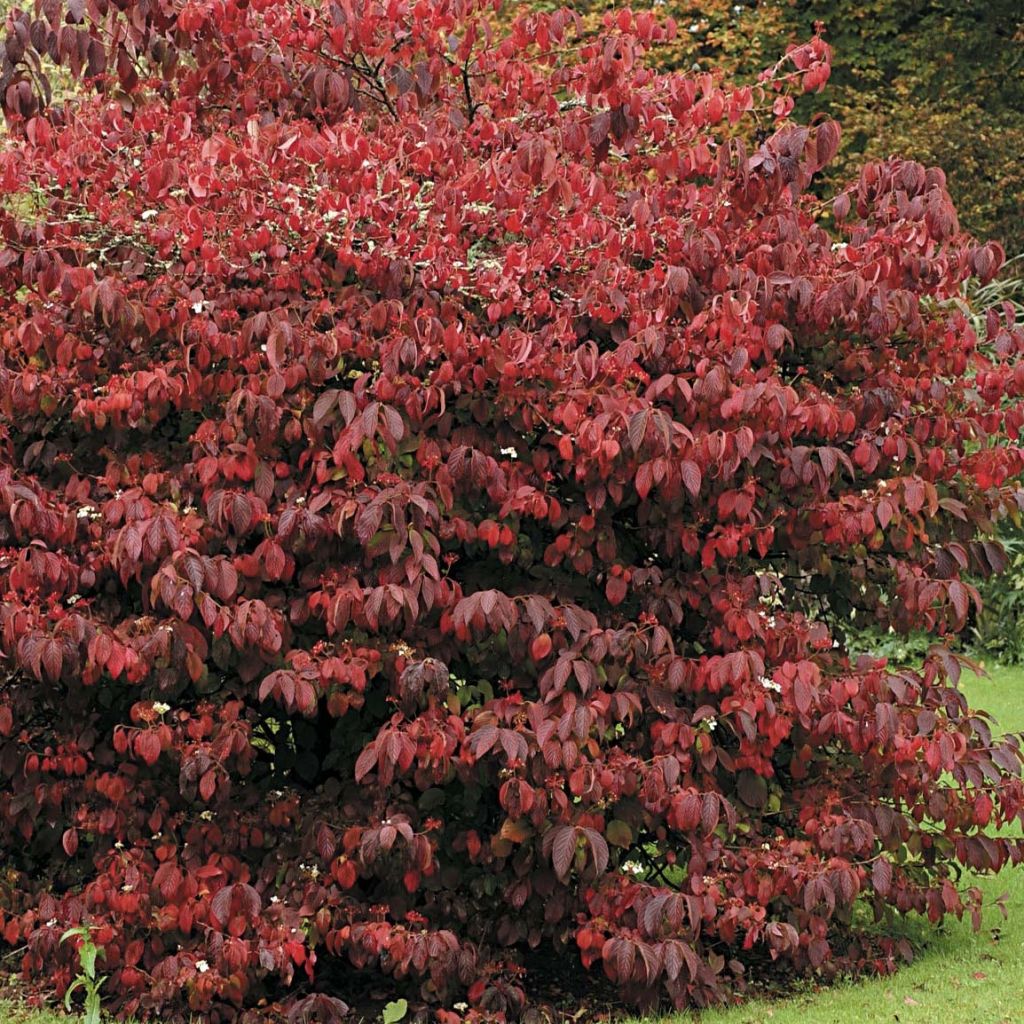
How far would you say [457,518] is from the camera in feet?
13.9

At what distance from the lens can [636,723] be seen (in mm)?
4508

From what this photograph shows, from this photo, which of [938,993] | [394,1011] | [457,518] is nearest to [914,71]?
[938,993]

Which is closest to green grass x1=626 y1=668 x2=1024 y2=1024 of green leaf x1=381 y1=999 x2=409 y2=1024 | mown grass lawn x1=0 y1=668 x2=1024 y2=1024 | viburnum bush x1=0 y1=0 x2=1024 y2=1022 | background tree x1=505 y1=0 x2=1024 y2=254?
mown grass lawn x1=0 y1=668 x2=1024 y2=1024

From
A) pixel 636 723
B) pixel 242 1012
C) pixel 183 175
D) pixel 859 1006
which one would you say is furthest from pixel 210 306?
pixel 859 1006

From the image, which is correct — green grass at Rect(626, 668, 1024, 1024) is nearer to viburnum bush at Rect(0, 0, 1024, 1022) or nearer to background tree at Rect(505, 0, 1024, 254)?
viburnum bush at Rect(0, 0, 1024, 1022)

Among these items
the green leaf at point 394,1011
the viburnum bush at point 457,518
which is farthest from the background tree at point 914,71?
the green leaf at point 394,1011

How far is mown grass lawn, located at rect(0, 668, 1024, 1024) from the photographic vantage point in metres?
4.39

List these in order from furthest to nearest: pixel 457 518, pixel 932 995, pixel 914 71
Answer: pixel 914 71, pixel 932 995, pixel 457 518

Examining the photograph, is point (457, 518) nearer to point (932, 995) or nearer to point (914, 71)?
point (932, 995)

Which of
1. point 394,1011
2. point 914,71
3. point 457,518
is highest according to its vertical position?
point 914,71

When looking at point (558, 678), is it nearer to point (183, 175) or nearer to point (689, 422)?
point (689, 422)

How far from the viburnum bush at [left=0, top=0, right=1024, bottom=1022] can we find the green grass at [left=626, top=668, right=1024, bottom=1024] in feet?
0.47

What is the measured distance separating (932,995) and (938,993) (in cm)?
3

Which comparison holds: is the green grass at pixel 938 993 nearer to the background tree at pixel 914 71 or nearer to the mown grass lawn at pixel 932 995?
the mown grass lawn at pixel 932 995
